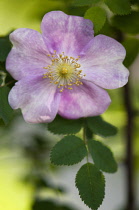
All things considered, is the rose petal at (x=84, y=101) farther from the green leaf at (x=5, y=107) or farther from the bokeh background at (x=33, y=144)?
the bokeh background at (x=33, y=144)

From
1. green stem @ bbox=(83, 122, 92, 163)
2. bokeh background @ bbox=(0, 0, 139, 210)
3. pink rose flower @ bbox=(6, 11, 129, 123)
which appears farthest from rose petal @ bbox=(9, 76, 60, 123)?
bokeh background @ bbox=(0, 0, 139, 210)

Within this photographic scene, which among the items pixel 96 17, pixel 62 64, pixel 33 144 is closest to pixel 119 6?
pixel 96 17

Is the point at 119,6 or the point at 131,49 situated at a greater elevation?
the point at 119,6

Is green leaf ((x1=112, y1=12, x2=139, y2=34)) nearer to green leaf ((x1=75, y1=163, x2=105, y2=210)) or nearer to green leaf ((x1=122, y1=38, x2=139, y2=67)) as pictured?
green leaf ((x1=122, y1=38, x2=139, y2=67))

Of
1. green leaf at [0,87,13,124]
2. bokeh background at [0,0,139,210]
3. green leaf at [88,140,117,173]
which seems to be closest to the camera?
green leaf at [0,87,13,124]

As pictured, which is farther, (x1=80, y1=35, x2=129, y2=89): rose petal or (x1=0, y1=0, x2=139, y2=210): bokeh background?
(x1=0, y1=0, x2=139, y2=210): bokeh background

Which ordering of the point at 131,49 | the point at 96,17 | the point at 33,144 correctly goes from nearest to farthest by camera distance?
the point at 96,17 → the point at 131,49 → the point at 33,144

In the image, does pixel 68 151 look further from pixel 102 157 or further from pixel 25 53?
pixel 25 53
